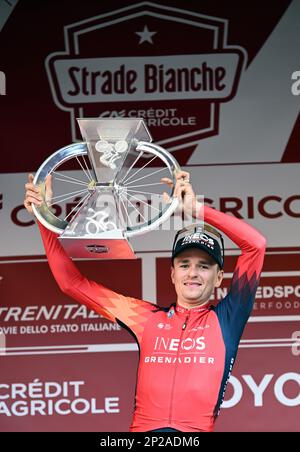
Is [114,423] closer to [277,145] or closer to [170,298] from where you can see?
[170,298]

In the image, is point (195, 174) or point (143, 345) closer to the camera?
point (143, 345)

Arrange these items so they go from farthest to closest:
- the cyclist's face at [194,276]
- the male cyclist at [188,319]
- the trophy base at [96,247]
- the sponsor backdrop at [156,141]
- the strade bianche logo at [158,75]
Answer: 1. the strade bianche logo at [158,75]
2. the sponsor backdrop at [156,141]
3. the cyclist's face at [194,276]
4. the male cyclist at [188,319]
5. the trophy base at [96,247]

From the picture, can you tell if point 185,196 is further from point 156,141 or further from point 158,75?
point 158,75

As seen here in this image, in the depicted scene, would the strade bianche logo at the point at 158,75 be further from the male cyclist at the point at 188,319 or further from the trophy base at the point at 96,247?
the trophy base at the point at 96,247

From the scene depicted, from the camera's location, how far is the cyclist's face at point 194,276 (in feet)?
10.8

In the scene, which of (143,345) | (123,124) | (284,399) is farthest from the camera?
(284,399)

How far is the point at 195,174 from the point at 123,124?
1415mm

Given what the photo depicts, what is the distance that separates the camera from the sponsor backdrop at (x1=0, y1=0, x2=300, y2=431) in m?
4.39

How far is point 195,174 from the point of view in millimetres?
4488

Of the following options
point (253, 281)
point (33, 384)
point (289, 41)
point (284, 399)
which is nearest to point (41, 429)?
point (33, 384)

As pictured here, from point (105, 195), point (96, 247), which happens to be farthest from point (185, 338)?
point (105, 195)

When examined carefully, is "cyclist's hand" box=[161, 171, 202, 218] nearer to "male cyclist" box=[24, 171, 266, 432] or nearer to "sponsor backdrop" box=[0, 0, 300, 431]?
"male cyclist" box=[24, 171, 266, 432]

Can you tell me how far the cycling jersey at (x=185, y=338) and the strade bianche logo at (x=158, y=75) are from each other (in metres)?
1.32

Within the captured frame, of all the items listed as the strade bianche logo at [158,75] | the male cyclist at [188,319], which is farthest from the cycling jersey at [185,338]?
the strade bianche logo at [158,75]
